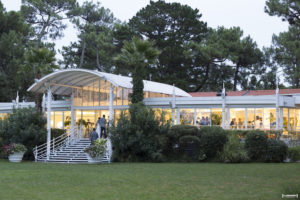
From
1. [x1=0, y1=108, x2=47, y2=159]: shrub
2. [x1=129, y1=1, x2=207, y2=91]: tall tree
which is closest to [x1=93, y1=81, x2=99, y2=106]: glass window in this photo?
[x1=0, y1=108, x2=47, y2=159]: shrub

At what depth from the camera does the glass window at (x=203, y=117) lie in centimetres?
3088

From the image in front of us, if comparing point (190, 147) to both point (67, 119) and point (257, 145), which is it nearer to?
point (257, 145)

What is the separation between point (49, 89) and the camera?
2895 centimetres

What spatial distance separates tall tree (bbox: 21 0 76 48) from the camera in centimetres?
5509

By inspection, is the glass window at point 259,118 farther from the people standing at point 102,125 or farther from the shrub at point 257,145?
the people standing at point 102,125

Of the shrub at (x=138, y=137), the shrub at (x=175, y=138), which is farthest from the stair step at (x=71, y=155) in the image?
the shrub at (x=175, y=138)

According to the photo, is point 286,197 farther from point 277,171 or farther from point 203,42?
point 203,42

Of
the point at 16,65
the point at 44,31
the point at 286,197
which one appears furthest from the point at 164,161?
the point at 44,31

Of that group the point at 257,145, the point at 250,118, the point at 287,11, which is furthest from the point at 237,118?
the point at 287,11

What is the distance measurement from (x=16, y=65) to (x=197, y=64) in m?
21.0

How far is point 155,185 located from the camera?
1412 cm

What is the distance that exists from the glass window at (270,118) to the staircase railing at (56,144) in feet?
42.9

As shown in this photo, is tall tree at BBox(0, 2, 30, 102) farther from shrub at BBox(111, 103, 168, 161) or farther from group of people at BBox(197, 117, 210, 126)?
shrub at BBox(111, 103, 168, 161)

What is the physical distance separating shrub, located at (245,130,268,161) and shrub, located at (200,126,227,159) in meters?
1.46
